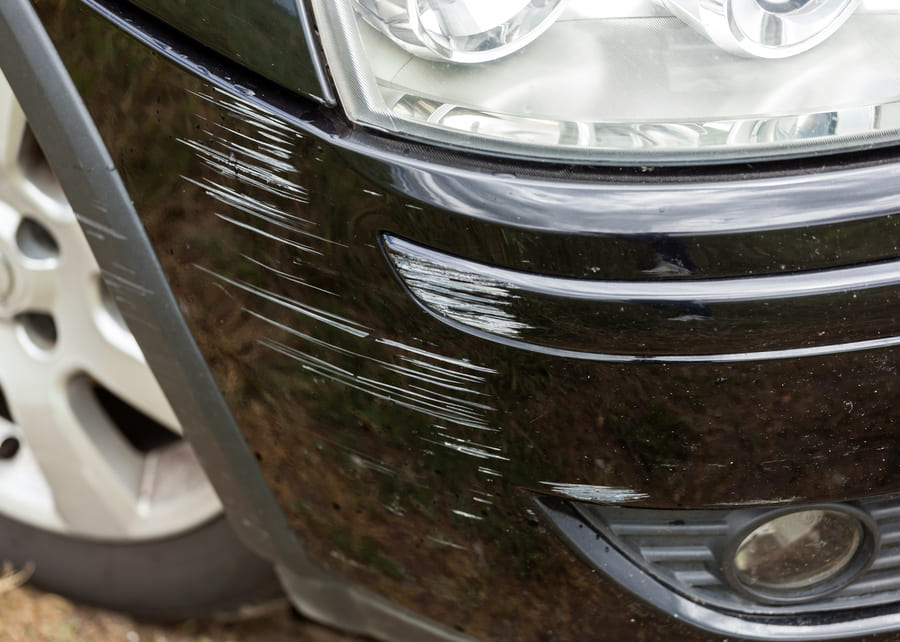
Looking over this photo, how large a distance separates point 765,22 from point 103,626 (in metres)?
1.76

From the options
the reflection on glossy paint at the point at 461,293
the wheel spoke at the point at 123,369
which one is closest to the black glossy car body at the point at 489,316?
the reflection on glossy paint at the point at 461,293

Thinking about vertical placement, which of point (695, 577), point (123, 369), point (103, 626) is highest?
point (695, 577)

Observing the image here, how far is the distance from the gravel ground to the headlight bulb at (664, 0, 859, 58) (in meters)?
1.47

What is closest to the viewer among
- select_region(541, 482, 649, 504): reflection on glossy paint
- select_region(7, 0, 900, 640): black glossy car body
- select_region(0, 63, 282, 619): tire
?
select_region(7, 0, 900, 640): black glossy car body

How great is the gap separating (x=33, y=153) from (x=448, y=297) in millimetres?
773

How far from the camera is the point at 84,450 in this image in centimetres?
160

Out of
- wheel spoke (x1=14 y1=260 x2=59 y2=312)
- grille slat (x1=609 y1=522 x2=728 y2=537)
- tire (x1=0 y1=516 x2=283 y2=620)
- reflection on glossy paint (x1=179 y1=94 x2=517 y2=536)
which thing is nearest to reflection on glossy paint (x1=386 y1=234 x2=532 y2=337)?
reflection on glossy paint (x1=179 y1=94 x2=517 y2=536)

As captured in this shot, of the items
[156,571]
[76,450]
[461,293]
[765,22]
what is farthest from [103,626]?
[765,22]

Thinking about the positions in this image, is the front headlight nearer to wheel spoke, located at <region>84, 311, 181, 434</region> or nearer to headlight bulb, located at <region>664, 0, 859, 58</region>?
headlight bulb, located at <region>664, 0, 859, 58</region>

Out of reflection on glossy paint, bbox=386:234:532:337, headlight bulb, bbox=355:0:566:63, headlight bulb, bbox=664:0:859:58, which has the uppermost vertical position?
headlight bulb, bbox=664:0:859:58

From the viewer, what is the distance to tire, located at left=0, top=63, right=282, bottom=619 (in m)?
1.35

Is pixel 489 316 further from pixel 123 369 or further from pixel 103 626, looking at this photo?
pixel 103 626

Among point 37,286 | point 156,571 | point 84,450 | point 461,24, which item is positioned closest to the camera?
point 461,24

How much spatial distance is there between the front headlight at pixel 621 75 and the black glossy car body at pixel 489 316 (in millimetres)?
27
